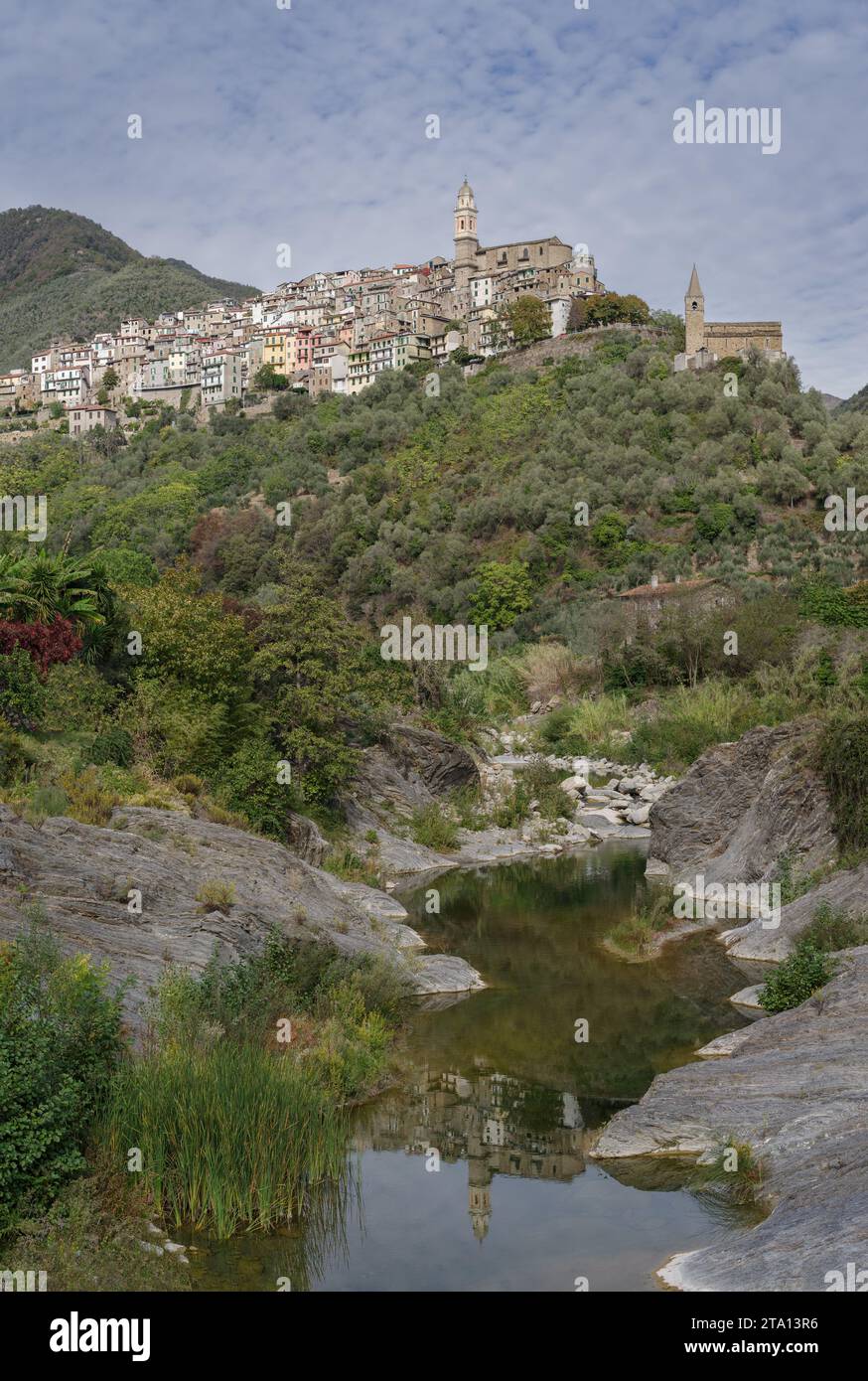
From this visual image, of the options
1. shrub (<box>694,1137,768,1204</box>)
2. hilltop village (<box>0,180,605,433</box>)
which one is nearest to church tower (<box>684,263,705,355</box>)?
hilltop village (<box>0,180,605,433</box>)

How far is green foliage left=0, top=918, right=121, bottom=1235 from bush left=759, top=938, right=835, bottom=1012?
8628 millimetres

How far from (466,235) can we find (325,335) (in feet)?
65.3

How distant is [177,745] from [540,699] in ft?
97.1

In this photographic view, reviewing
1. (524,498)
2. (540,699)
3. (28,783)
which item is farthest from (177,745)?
(524,498)

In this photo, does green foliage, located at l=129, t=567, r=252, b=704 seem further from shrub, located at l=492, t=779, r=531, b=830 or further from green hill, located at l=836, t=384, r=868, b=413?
green hill, located at l=836, t=384, r=868, b=413

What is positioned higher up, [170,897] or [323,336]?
[323,336]

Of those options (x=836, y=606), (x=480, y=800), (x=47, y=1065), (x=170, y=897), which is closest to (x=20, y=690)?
(x=170, y=897)

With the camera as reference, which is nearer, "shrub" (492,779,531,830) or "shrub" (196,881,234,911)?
"shrub" (196,881,234,911)

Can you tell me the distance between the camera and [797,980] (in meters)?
15.1

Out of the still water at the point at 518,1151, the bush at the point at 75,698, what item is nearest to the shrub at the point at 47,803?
the bush at the point at 75,698

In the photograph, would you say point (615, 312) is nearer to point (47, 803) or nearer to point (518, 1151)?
point (47, 803)

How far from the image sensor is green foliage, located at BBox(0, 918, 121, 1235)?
8.72 m

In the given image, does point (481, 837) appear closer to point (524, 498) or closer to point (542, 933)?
point (542, 933)

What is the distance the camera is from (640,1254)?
31.1 ft
